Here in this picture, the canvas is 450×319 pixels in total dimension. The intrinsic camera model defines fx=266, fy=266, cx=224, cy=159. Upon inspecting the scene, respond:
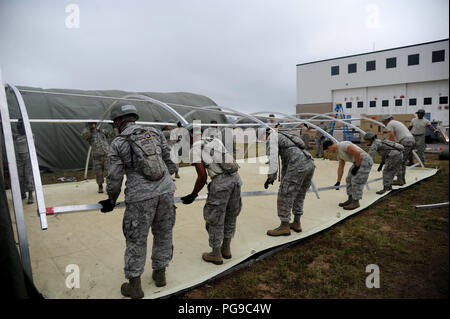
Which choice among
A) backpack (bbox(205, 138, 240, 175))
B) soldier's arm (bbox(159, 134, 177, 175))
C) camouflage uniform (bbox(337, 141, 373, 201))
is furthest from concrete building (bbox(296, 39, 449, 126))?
soldier's arm (bbox(159, 134, 177, 175))

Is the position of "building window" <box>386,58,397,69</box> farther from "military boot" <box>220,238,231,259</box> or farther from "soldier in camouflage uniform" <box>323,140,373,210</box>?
"military boot" <box>220,238,231,259</box>

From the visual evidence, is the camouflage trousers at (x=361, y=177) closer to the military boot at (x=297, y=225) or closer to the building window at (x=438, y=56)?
the military boot at (x=297, y=225)

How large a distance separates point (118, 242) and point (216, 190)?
173cm

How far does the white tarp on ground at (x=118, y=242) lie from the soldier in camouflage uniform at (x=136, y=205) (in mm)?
268

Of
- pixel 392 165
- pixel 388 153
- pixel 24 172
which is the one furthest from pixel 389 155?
pixel 24 172

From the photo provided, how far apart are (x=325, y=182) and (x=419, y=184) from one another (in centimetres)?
237

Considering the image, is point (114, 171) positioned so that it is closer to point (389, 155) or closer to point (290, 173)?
point (290, 173)

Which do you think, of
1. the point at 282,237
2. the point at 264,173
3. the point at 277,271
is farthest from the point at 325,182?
the point at 277,271

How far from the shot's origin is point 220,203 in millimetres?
2932

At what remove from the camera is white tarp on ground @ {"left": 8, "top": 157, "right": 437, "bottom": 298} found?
2.68m

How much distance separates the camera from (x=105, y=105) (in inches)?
439

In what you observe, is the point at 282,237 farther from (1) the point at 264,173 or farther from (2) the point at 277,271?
(1) the point at 264,173

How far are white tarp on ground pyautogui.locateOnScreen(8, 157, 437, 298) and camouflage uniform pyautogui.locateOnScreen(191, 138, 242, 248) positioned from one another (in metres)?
0.43

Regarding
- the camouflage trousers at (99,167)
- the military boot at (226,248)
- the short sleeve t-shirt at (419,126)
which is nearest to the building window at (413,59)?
the short sleeve t-shirt at (419,126)
